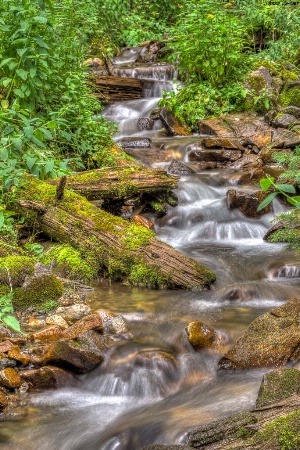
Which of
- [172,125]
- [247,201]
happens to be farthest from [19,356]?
[172,125]

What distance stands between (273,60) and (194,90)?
11.0ft

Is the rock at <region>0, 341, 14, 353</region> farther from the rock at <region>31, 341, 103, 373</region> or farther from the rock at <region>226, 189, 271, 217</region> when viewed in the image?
the rock at <region>226, 189, 271, 217</region>

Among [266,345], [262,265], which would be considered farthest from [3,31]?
[266,345]

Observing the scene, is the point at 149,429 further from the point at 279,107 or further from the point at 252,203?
the point at 279,107

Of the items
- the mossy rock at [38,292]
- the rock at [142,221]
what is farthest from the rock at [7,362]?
the rock at [142,221]

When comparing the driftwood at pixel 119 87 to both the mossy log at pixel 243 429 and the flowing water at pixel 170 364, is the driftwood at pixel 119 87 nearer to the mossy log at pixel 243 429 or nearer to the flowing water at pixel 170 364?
the flowing water at pixel 170 364

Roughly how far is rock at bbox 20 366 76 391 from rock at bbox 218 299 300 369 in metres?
1.25

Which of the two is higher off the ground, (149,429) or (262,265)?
(149,429)

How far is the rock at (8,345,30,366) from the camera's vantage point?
397 cm

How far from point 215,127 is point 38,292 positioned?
21.8ft

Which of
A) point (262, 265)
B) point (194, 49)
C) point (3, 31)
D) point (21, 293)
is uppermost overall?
point (3, 31)

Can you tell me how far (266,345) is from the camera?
4.05 m

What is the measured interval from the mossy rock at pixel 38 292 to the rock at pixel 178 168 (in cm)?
445

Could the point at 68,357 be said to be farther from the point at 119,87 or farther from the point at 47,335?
the point at 119,87
